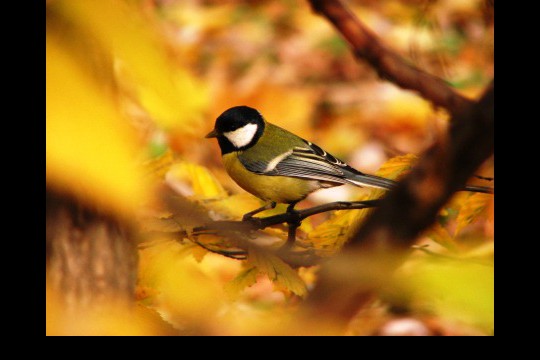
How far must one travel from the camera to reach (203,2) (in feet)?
4.85

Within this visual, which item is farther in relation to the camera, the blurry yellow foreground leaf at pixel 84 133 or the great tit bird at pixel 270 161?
the great tit bird at pixel 270 161

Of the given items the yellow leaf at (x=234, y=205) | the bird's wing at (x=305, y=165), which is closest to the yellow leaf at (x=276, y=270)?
the yellow leaf at (x=234, y=205)

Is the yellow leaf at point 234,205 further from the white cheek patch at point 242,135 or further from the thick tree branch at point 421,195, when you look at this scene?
the thick tree branch at point 421,195

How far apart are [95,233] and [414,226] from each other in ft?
0.72

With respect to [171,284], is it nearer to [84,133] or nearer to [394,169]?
[394,169]

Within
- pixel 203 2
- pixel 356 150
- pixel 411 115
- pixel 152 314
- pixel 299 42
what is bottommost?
pixel 152 314

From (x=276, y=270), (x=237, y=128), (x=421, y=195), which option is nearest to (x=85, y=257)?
(x=276, y=270)

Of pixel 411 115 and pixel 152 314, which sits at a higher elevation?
pixel 411 115

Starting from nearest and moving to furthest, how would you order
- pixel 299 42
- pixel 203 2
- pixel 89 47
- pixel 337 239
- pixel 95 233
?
1. pixel 89 47
2. pixel 95 233
3. pixel 337 239
4. pixel 203 2
5. pixel 299 42

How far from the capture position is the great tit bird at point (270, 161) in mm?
749

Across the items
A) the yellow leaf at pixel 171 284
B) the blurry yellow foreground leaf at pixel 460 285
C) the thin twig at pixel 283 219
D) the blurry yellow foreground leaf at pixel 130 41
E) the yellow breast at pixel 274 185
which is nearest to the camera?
the blurry yellow foreground leaf at pixel 130 41

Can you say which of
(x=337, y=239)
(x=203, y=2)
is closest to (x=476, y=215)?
(x=337, y=239)

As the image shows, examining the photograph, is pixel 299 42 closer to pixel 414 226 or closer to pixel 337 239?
pixel 337 239

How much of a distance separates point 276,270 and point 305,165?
280mm
